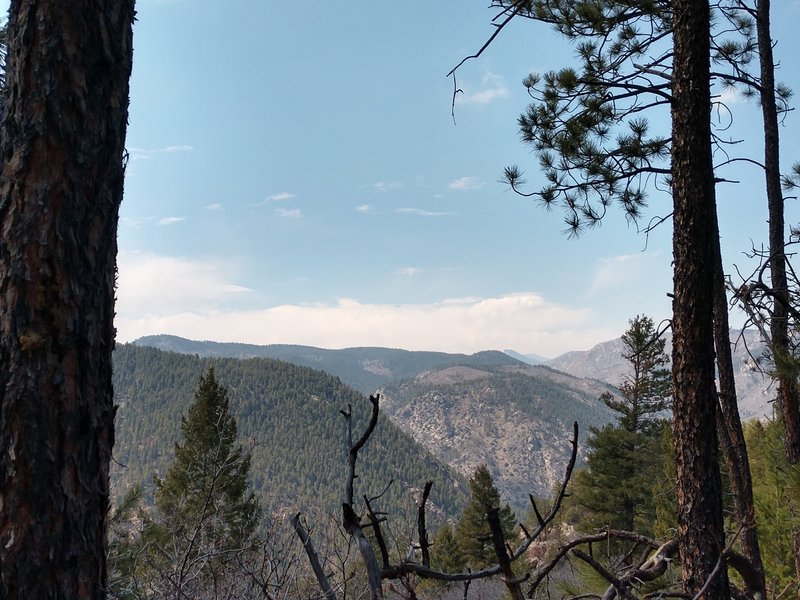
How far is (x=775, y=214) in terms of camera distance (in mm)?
5328

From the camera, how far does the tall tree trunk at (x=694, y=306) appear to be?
2.76 m

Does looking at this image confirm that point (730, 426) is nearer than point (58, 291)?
No

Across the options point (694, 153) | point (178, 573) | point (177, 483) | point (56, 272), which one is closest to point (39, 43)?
point (56, 272)

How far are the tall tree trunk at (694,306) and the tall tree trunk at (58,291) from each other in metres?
2.58

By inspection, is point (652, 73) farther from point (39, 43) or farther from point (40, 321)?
point (40, 321)

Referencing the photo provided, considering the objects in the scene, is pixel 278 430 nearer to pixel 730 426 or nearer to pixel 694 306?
pixel 730 426

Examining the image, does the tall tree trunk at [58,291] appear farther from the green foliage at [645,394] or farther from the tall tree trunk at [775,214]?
the green foliage at [645,394]

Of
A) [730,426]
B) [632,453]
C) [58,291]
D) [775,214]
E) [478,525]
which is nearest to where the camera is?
[58,291]

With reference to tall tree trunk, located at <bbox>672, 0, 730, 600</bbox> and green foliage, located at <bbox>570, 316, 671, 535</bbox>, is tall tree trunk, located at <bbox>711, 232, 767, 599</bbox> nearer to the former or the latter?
tall tree trunk, located at <bbox>672, 0, 730, 600</bbox>

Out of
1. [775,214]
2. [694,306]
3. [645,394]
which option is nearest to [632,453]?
[645,394]

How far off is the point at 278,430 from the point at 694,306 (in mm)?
152450

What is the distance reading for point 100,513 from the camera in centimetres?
149

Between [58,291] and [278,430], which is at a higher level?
[58,291]

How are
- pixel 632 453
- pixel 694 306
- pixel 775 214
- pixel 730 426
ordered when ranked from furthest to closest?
pixel 632 453
pixel 775 214
pixel 730 426
pixel 694 306
